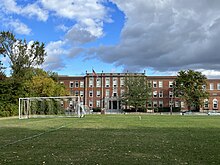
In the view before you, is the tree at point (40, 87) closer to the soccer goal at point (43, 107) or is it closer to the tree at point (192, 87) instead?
the soccer goal at point (43, 107)

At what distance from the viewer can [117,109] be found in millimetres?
93625

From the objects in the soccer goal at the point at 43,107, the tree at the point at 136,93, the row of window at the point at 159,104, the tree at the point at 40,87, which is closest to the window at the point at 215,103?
the row of window at the point at 159,104

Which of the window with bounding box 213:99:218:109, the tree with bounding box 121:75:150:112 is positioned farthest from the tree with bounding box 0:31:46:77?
the window with bounding box 213:99:218:109

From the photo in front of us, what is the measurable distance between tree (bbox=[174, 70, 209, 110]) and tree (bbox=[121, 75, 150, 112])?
8.32m

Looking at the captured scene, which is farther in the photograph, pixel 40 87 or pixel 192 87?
pixel 192 87

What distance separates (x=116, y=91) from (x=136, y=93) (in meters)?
13.4

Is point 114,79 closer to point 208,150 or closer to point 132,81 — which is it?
point 132,81

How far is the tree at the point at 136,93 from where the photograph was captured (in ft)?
271

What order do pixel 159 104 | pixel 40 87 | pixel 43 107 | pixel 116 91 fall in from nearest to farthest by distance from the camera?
1. pixel 43 107
2. pixel 40 87
3. pixel 159 104
4. pixel 116 91

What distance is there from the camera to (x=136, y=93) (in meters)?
82.7

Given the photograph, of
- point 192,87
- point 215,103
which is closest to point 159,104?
point 215,103

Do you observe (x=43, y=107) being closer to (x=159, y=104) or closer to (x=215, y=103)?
(x=159, y=104)

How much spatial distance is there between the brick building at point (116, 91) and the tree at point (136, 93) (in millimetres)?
8718

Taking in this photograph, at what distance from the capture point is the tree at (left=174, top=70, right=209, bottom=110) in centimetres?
7875
